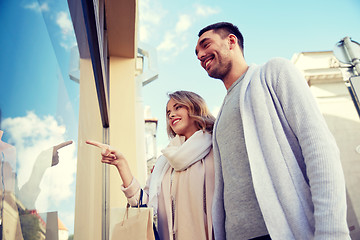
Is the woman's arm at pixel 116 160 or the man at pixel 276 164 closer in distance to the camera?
the man at pixel 276 164

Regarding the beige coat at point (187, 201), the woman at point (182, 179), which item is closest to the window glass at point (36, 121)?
the woman at point (182, 179)

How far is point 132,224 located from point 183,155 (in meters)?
0.50

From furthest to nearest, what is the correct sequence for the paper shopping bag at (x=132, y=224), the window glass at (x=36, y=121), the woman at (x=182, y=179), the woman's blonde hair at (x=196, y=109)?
the woman's blonde hair at (x=196, y=109) → the woman at (x=182, y=179) → the paper shopping bag at (x=132, y=224) → the window glass at (x=36, y=121)

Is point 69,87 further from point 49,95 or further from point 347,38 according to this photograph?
point 347,38

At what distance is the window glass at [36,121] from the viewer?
54 centimetres

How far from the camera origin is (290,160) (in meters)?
1.01

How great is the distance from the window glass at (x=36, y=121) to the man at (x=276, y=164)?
69 cm

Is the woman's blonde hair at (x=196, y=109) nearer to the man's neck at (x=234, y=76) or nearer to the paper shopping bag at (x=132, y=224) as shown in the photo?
the man's neck at (x=234, y=76)

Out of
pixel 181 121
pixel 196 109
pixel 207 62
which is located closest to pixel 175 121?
pixel 181 121

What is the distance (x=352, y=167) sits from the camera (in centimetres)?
1034

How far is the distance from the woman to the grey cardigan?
0.26m

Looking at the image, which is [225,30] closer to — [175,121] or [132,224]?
[175,121]

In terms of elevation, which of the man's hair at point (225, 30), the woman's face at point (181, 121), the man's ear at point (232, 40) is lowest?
the woman's face at point (181, 121)

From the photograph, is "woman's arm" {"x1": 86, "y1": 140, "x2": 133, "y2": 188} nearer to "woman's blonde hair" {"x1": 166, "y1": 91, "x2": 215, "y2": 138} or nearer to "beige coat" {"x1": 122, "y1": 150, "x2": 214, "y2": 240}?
"beige coat" {"x1": 122, "y1": 150, "x2": 214, "y2": 240}
